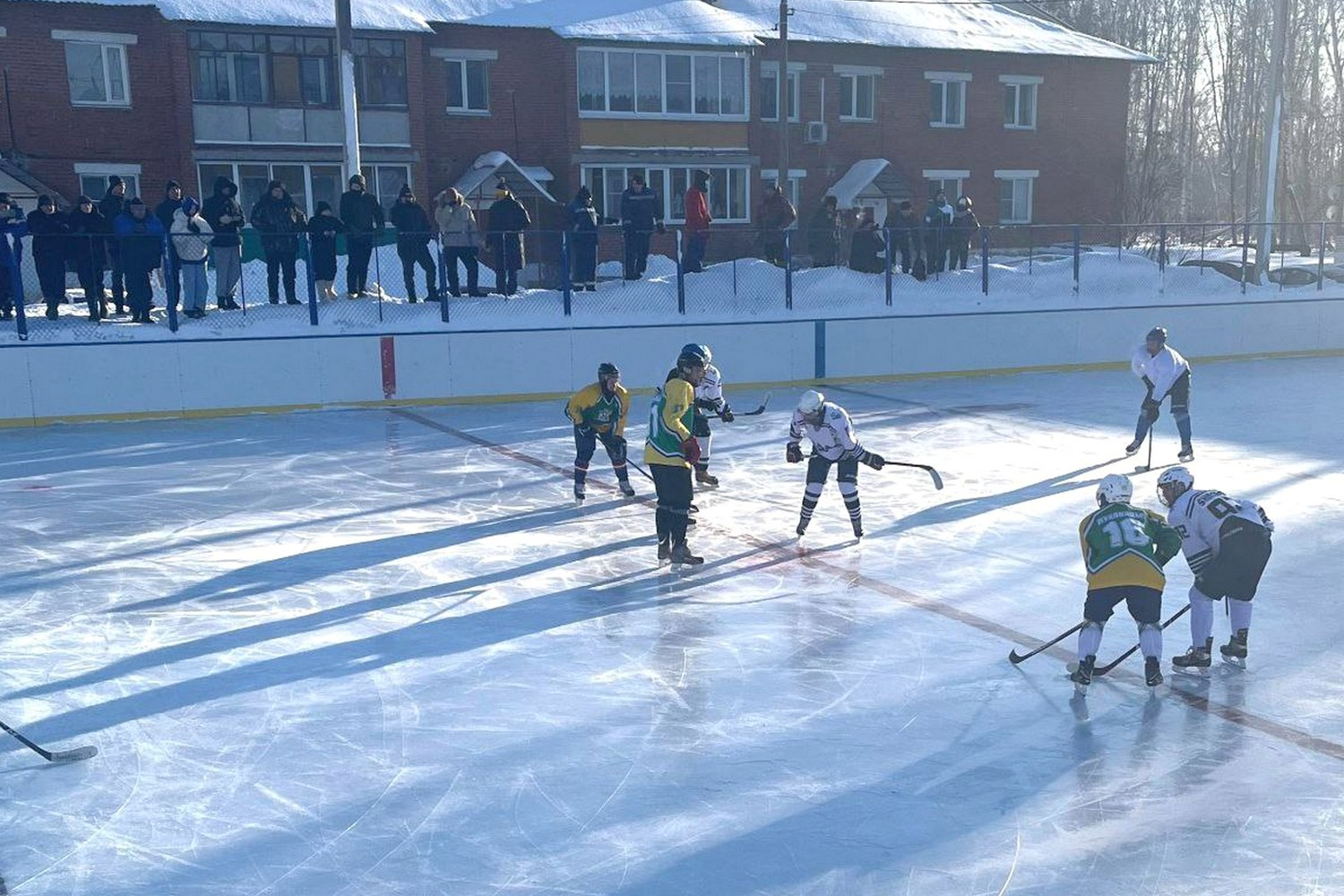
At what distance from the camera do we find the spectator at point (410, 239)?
54.9ft

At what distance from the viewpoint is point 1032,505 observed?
416 inches

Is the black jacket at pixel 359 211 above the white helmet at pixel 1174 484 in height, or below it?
above

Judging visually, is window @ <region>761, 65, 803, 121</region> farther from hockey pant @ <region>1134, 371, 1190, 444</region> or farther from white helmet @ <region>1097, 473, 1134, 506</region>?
white helmet @ <region>1097, 473, 1134, 506</region>

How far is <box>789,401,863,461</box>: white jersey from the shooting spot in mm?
9195

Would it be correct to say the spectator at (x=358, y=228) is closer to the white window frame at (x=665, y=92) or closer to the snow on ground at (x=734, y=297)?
the snow on ground at (x=734, y=297)

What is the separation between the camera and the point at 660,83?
98.6ft

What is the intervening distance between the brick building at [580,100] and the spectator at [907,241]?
1019 cm

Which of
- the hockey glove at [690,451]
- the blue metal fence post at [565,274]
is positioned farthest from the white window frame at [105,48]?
the hockey glove at [690,451]

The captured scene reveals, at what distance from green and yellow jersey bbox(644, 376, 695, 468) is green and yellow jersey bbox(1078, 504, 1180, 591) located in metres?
3.19

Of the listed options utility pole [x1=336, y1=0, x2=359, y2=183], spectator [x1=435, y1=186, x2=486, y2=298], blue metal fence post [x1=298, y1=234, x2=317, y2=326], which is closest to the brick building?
utility pole [x1=336, y1=0, x2=359, y2=183]

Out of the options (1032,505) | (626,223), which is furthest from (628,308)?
(1032,505)

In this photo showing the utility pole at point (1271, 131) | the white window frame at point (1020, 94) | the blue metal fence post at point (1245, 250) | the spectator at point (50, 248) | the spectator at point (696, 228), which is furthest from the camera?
the white window frame at point (1020, 94)

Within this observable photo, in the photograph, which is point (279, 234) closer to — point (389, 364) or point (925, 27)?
point (389, 364)

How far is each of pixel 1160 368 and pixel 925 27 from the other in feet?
79.4
